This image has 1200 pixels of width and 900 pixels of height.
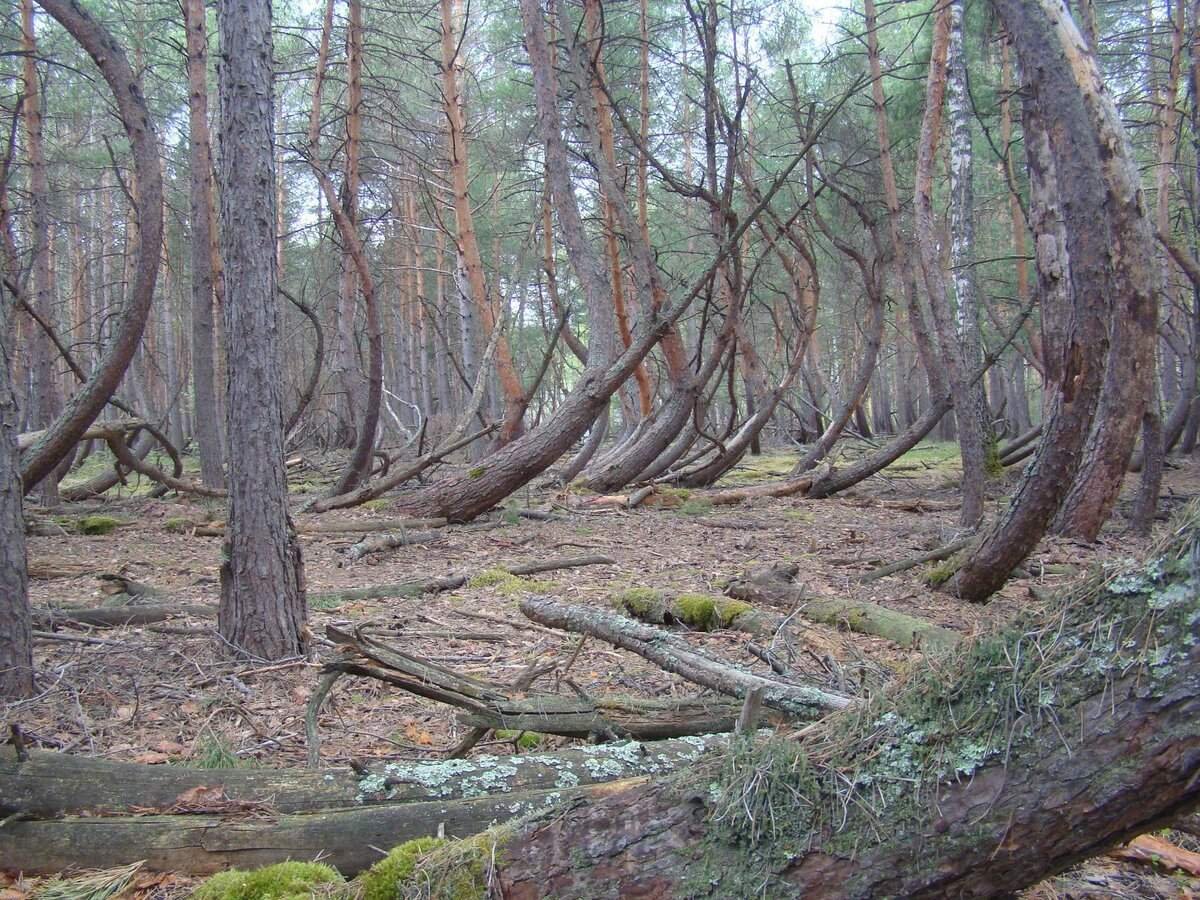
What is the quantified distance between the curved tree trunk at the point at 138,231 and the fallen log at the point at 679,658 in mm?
3756

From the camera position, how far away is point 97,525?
871cm

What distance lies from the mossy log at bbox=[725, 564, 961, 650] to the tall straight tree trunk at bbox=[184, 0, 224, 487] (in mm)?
8109

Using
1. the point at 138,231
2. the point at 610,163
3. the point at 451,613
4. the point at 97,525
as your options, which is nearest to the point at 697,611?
the point at 451,613

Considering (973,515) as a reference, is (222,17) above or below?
above

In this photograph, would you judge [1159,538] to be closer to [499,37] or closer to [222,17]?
[222,17]

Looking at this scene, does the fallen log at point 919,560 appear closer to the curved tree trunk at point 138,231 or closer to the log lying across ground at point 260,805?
the log lying across ground at point 260,805

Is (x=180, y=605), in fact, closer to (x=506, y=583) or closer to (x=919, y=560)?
(x=506, y=583)

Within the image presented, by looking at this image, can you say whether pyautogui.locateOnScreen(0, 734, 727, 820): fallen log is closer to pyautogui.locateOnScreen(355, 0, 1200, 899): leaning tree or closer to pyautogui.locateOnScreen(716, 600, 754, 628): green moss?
pyautogui.locateOnScreen(355, 0, 1200, 899): leaning tree

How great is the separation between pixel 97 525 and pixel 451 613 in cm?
537

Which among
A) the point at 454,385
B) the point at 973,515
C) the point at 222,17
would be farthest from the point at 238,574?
the point at 454,385

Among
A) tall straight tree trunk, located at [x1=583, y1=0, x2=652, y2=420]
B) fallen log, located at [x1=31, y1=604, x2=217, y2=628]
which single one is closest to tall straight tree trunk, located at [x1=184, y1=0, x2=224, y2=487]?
tall straight tree trunk, located at [x1=583, y1=0, x2=652, y2=420]

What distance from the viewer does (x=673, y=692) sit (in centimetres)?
394

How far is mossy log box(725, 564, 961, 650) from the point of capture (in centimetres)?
461

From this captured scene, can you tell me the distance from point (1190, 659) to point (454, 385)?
29.6 meters
